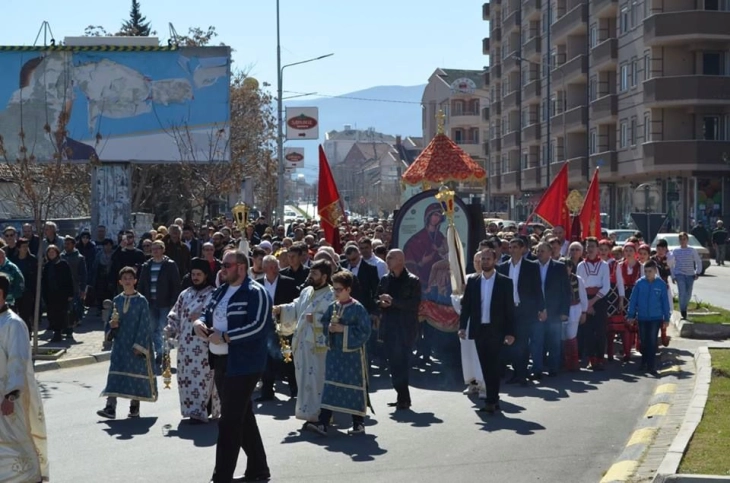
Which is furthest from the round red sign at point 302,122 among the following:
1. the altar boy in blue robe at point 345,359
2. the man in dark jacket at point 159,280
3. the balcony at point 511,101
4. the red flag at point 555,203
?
the altar boy in blue robe at point 345,359

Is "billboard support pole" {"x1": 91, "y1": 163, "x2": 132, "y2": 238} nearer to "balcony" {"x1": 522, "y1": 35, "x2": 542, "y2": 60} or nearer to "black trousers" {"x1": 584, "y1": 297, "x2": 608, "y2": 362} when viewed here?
"black trousers" {"x1": 584, "y1": 297, "x2": 608, "y2": 362}

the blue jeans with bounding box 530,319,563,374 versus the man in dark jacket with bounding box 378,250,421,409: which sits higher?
the man in dark jacket with bounding box 378,250,421,409

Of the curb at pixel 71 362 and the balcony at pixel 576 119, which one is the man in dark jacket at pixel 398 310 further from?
the balcony at pixel 576 119

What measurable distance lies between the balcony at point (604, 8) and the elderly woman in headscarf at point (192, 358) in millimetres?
48709

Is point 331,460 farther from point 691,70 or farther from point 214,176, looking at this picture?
point 691,70

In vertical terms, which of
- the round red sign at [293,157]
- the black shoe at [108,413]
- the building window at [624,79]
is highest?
the building window at [624,79]

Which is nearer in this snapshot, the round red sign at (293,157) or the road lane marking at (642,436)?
the road lane marking at (642,436)

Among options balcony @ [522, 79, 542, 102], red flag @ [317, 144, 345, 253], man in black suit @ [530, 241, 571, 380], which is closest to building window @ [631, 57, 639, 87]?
balcony @ [522, 79, 542, 102]

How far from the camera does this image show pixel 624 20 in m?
56.4

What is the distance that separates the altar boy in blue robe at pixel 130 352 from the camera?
12.4m

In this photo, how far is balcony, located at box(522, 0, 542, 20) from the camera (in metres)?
74.8

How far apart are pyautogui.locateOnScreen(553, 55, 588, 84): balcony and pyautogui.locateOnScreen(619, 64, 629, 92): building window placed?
5.47m

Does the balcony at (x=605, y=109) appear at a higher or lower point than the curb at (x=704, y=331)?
higher

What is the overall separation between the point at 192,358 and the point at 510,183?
7165cm
